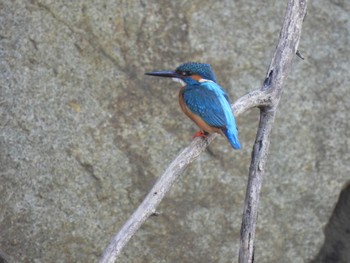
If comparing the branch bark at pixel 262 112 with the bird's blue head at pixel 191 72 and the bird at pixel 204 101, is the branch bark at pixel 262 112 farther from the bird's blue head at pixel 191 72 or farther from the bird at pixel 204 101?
the bird's blue head at pixel 191 72

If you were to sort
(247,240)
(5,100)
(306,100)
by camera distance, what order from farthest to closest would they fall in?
(306,100) → (5,100) → (247,240)

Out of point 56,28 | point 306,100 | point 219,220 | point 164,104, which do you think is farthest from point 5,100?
point 306,100

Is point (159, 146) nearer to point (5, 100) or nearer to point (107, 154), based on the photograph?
point (107, 154)

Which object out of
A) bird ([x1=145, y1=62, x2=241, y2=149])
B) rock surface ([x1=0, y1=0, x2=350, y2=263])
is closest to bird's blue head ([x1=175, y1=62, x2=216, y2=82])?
bird ([x1=145, y1=62, x2=241, y2=149])

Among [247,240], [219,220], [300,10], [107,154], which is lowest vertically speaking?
[219,220]

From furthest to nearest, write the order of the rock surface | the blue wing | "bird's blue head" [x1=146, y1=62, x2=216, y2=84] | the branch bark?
the rock surface, "bird's blue head" [x1=146, y1=62, x2=216, y2=84], the blue wing, the branch bark

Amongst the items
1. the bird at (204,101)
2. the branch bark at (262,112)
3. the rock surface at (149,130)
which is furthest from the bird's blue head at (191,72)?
the rock surface at (149,130)

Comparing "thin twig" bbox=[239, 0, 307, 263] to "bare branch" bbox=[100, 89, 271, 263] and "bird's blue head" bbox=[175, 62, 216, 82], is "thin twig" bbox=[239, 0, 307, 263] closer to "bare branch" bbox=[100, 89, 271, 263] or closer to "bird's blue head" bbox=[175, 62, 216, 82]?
"bare branch" bbox=[100, 89, 271, 263]
